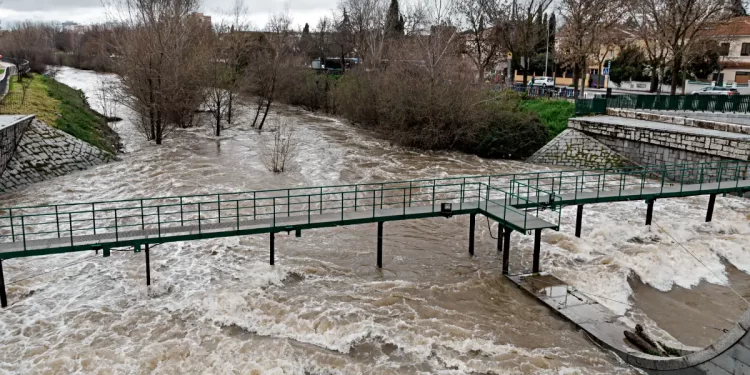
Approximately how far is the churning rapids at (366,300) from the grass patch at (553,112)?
11.5 meters

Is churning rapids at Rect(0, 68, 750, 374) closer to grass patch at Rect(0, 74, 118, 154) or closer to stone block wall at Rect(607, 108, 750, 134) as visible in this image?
stone block wall at Rect(607, 108, 750, 134)

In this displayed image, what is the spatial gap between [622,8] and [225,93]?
2551cm

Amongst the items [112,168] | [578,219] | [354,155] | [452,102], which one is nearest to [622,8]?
[452,102]

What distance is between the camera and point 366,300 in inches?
489

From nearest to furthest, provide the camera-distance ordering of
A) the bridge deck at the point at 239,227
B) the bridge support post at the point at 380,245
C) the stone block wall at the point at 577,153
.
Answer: the bridge deck at the point at 239,227 < the bridge support post at the point at 380,245 < the stone block wall at the point at 577,153

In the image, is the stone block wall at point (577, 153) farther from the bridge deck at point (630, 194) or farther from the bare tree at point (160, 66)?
the bare tree at point (160, 66)

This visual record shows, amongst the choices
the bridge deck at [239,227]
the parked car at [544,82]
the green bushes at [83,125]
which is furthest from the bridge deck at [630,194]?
the parked car at [544,82]

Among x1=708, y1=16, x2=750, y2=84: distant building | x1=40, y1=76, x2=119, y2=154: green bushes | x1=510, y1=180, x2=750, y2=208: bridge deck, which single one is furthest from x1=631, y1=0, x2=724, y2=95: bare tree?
x1=40, y1=76, x2=119, y2=154: green bushes

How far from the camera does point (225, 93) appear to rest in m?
36.0

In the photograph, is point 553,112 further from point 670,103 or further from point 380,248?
point 380,248

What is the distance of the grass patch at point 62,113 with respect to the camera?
2730cm

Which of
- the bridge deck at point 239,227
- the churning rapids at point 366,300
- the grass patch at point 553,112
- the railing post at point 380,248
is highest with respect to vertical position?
A: the grass patch at point 553,112

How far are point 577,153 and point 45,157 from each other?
2367cm

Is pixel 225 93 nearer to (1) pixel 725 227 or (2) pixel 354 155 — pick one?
(2) pixel 354 155
